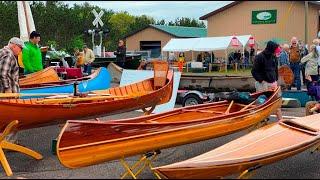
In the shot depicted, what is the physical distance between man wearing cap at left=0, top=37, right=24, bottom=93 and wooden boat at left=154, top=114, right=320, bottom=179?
3.40 m

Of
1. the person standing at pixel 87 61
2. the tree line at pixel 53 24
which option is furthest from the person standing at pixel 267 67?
the tree line at pixel 53 24

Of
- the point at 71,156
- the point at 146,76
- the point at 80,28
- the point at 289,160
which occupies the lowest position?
the point at 289,160

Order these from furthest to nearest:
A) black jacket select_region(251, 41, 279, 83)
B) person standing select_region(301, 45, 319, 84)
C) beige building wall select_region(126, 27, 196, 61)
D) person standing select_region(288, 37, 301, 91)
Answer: beige building wall select_region(126, 27, 196, 61) → person standing select_region(288, 37, 301, 91) → person standing select_region(301, 45, 319, 84) → black jacket select_region(251, 41, 279, 83)

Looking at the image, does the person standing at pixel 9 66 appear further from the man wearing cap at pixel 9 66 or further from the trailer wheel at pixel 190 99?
the trailer wheel at pixel 190 99

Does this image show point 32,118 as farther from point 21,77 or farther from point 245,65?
point 245,65

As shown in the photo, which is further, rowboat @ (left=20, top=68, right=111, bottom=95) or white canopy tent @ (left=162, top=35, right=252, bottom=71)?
white canopy tent @ (left=162, top=35, right=252, bottom=71)

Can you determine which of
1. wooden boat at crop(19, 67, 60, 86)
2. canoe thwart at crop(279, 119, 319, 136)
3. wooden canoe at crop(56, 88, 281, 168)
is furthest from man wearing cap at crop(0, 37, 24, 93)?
canoe thwart at crop(279, 119, 319, 136)

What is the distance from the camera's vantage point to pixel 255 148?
5.12 m

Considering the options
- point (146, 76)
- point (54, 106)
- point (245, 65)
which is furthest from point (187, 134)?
point (245, 65)

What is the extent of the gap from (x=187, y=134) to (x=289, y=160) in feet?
5.33

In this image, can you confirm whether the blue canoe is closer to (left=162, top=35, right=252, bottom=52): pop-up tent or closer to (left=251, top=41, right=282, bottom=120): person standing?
(left=251, top=41, right=282, bottom=120): person standing

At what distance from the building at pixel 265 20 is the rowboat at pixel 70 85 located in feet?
77.7

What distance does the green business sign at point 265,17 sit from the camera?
34062 mm

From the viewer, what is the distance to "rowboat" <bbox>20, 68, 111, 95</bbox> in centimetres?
937
